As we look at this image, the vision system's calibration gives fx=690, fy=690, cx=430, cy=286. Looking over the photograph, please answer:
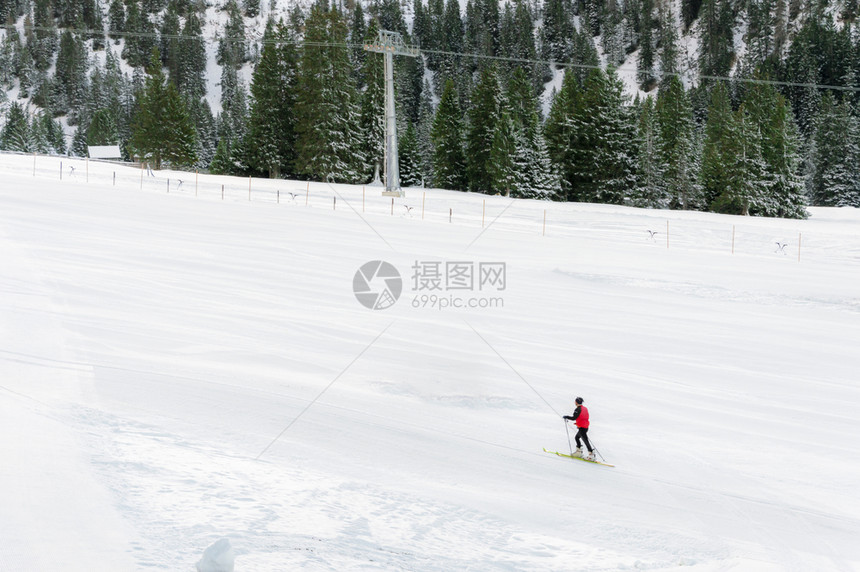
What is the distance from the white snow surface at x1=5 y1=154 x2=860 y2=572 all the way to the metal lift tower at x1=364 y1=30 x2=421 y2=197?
14894 mm

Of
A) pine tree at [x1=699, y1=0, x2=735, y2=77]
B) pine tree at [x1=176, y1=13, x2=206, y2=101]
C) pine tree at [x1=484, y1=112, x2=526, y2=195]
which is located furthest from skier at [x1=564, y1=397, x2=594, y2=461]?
pine tree at [x1=176, y1=13, x2=206, y2=101]

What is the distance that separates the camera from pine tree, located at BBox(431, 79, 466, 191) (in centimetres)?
6328

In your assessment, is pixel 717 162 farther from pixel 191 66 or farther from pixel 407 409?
pixel 191 66

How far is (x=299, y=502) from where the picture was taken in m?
8.75

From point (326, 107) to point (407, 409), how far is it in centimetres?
4500

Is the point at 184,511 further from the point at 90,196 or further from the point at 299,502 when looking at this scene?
the point at 90,196

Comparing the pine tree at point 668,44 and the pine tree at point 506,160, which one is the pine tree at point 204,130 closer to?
the pine tree at point 506,160

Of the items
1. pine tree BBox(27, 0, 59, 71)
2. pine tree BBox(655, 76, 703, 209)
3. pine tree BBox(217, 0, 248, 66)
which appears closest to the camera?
pine tree BBox(655, 76, 703, 209)

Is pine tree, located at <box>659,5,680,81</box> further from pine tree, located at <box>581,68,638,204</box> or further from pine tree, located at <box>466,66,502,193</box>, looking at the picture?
pine tree, located at <box>466,66,502,193</box>

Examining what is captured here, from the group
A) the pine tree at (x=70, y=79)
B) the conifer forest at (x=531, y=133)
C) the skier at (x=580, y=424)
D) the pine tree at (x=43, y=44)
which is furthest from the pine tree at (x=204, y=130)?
the skier at (x=580, y=424)

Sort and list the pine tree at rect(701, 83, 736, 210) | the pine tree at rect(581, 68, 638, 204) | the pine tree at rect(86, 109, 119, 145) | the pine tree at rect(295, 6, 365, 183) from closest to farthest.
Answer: the pine tree at rect(295, 6, 365, 183) < the pine tree at rect(581, 68, 638, 204) < the pine tree at rect(701, 83, 736, 210) < the pine tree at rect(86, 109, 119, 145)

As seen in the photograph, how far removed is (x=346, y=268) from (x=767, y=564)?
19.5 m

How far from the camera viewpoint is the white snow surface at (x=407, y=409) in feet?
26.2

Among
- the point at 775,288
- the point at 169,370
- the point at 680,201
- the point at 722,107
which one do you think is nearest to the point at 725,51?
the point at 722,107
